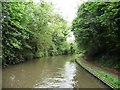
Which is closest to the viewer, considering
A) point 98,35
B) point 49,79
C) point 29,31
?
point 49,79

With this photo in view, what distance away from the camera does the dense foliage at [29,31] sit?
20.7 metres

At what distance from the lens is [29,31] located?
2977 cm

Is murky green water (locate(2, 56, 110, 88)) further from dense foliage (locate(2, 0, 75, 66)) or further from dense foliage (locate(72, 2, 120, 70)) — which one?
dense foliage (locate(2, 0, 75, 66))

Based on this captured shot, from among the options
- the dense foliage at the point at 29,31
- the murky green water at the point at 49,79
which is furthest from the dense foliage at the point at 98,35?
the dense foliage at the point at 29,31

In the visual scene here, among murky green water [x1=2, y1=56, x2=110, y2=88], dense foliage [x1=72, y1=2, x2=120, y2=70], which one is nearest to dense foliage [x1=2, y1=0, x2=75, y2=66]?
murky green water [x1=2, y1=56, x2=110, y2=88]

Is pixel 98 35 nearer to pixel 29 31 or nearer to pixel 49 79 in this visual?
pixel 49 79

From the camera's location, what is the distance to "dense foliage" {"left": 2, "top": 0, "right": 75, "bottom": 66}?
20.7 metres

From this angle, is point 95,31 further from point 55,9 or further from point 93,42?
point 55,9

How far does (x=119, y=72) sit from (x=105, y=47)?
21.8ft

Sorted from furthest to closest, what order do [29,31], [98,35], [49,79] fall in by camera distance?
[29,31] < [98,35] < [49,79]

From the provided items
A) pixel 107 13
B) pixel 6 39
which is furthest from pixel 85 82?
pixel 6 39

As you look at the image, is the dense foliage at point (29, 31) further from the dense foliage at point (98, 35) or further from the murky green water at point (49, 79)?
the dense foliage at point (98, 35)

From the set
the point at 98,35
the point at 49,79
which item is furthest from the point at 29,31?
the point at 49,79

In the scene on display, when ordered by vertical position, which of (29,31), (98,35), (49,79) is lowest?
(49,79)
